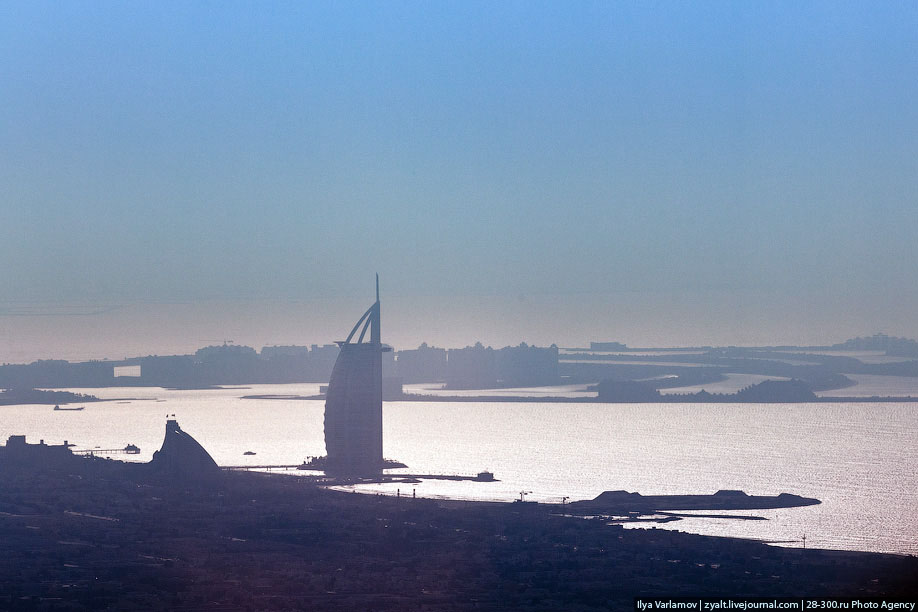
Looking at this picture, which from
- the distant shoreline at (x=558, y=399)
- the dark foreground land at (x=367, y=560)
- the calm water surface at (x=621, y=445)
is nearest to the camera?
the dark foreground land at (x=367, y=560)

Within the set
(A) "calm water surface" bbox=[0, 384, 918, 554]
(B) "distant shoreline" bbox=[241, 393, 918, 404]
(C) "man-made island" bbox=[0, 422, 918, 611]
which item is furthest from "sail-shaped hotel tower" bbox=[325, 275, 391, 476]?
(B) "distant shoreline" bbox=[241, 393, 918, 404]

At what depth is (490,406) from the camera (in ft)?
575

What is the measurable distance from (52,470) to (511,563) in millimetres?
39779

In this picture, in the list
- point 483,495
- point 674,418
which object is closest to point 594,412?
point 674,418

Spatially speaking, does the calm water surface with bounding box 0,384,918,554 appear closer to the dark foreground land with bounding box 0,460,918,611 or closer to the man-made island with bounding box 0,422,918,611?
the dark foreground land with bounding box 0,460,918,611

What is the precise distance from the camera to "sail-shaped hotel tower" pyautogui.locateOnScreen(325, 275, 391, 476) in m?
79.6

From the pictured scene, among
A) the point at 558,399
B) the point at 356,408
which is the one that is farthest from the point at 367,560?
the point at 558,399

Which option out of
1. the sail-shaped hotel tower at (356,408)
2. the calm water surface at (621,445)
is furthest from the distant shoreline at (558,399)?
the sail-shaped hotel tower at (356,408)

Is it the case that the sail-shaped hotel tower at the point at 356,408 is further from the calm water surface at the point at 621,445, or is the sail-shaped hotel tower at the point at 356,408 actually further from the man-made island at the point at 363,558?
the man-made island at the point at 363,558

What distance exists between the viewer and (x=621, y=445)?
359 feet

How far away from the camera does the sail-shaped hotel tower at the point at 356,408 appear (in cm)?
7962

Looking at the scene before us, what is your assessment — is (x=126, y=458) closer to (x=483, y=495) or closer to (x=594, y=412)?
(x=483, y=495)

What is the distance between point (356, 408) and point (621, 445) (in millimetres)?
35124

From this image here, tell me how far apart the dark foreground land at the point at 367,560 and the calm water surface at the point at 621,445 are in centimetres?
938
